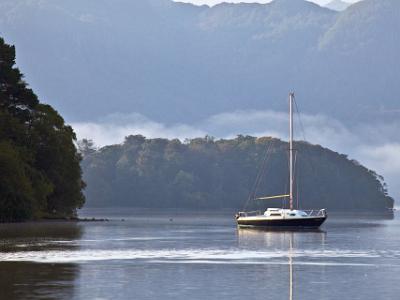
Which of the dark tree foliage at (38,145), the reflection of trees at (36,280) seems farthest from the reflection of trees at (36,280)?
the dark tree foliage at (38,145)

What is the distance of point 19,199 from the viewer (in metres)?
129

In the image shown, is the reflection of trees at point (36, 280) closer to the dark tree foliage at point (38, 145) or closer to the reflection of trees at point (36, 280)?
the reflection of trees at point (36, 280)

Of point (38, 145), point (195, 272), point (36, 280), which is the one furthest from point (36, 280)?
point (38, 145)

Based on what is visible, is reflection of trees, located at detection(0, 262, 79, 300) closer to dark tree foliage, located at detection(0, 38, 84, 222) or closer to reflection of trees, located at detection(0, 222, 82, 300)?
reflection of trees, located at detection(0, 222, 82, 300)

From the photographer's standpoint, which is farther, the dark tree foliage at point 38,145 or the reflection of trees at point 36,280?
the dark tree foliage at point 38,145

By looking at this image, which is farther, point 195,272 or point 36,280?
point 195,272

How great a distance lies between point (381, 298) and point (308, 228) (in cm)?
8829

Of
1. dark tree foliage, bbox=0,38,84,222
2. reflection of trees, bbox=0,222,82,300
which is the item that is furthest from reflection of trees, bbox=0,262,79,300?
dark tree foliage, bbox=0,38,84,222

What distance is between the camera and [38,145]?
481 feet

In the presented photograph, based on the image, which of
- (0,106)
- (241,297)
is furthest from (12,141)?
(241,297)

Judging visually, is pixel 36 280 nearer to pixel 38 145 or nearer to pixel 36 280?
pixel 36 280

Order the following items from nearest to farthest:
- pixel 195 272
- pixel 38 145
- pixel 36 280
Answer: pixel 36 280
pixel 195 272
pixel 38 145

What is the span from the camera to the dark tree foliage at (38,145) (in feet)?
452

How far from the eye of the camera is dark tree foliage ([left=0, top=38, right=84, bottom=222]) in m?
138
